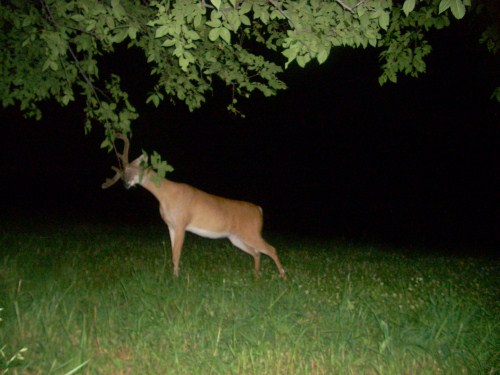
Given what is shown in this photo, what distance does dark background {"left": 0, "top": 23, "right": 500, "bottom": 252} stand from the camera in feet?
68.7

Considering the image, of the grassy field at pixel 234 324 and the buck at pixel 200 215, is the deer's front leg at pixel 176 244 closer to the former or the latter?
the buck at pixel 200 215

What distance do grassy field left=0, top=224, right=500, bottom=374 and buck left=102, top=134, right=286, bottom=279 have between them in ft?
2.34

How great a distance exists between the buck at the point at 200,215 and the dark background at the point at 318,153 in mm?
8799

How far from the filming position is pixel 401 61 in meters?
6.36

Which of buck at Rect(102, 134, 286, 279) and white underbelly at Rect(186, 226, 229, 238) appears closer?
buck at Rect(102, 134, 286, 279)

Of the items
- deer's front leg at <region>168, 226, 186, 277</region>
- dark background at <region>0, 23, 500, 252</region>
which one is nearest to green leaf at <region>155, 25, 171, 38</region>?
deer's front leg at <region>168, 226, 186, 277</region>

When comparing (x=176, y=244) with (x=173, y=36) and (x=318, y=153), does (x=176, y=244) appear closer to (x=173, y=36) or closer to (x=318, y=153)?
(x=173, y=36)

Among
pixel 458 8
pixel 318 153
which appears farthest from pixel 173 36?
pixel 318 153

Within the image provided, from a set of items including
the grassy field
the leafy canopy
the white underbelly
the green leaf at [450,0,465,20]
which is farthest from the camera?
the white underbelly

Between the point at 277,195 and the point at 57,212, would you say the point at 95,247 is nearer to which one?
the point at 57,212

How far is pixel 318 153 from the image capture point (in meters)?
31.7

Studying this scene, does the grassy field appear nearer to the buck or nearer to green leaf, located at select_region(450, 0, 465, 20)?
the buck

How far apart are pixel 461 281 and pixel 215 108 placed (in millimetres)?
29680

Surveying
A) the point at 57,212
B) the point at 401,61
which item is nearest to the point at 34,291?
the point at 401,61
